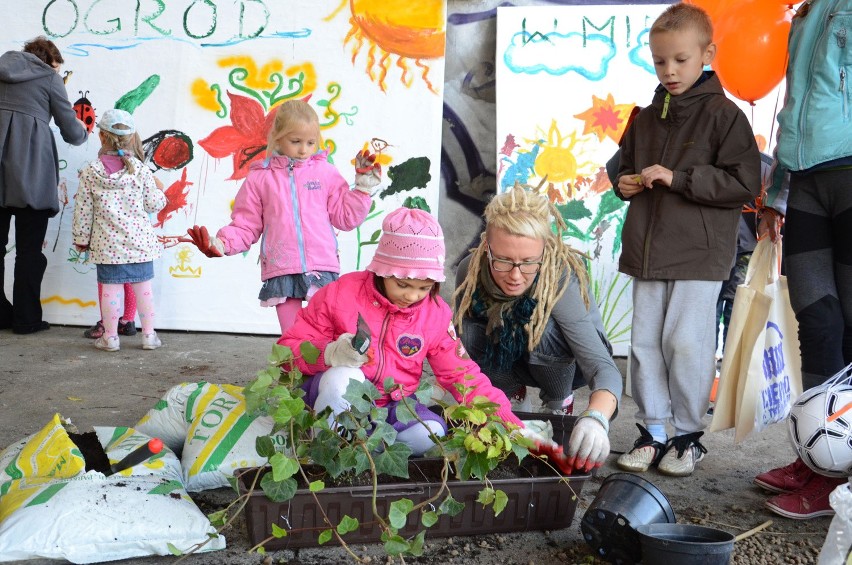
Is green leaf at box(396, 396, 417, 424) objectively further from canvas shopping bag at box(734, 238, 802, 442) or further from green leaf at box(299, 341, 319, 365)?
canvas shopping bag at box(734, 238, 802, 442)

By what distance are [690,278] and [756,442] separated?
852mm

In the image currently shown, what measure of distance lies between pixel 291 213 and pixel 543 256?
1.27 m

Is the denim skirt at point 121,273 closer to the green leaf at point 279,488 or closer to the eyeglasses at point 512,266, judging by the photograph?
the eyeglasses at point 512,266

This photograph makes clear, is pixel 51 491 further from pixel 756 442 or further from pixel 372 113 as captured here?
pixel 372 113

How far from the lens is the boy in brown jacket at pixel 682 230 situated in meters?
2.79

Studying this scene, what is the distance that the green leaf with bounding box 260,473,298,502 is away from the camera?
186 centimetres

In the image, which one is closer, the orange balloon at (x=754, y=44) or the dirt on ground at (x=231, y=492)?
the dirt on ground at (x=231, y=492)

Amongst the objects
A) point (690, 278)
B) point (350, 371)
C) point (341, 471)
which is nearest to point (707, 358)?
point (690, 278)

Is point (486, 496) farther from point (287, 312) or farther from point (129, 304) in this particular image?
point (129, 304)

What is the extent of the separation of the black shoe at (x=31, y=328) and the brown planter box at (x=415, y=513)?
332cm

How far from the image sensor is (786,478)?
259cm

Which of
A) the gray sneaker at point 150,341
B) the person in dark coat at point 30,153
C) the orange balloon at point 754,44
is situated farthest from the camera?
the person in dark coat at point 30,153

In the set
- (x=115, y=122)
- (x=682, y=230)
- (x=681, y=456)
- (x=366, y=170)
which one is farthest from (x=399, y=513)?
(x=115, y=122)

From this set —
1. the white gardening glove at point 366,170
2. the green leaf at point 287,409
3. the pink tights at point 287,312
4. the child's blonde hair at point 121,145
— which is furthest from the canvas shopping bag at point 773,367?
the child's blonde hair at point 121,145
